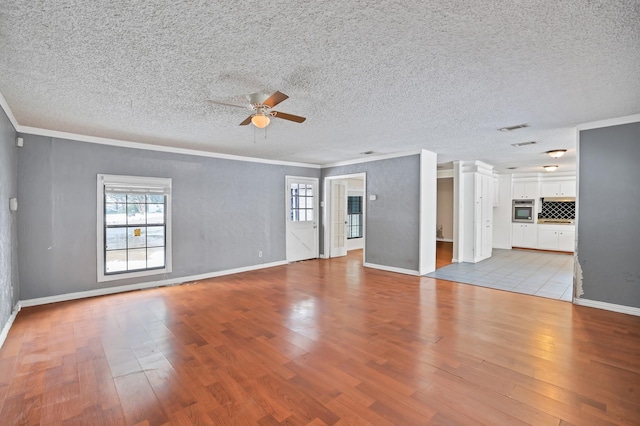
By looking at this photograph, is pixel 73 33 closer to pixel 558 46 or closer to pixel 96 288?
pixel 558 46

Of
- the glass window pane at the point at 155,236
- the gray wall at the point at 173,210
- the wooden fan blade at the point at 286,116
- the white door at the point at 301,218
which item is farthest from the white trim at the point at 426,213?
the glass window pane at the point at 155,236

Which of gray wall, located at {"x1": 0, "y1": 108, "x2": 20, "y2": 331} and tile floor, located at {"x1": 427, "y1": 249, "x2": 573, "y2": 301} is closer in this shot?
gray wall, located at {"x1": 0, "y1": 108, "x2": 20, "y2": 331}

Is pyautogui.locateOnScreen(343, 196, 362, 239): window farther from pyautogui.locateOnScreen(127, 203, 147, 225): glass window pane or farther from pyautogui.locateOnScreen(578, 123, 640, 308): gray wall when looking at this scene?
pyautogui.locateOnScreen(578, 123, 640, 308): gray wall

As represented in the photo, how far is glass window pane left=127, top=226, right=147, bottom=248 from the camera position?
196 inches

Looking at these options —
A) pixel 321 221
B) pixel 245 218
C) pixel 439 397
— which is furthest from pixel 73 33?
pixel 321 221

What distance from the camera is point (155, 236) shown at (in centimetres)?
525

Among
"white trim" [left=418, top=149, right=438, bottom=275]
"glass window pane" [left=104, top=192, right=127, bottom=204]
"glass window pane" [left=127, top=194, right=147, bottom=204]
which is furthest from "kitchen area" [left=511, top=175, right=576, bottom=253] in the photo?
"glass window pane" [left=104, top=192, right=127, bottom=204]

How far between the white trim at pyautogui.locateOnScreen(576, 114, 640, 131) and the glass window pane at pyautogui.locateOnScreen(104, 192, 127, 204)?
6.92m

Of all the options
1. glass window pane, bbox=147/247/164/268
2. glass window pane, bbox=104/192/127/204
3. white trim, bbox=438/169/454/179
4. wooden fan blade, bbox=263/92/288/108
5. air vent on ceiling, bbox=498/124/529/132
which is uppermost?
air vent on ceiling, bbox=498/124/529/132

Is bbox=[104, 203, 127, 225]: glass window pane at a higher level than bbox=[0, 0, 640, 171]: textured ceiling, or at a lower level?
lower

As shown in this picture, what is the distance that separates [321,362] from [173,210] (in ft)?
13.5

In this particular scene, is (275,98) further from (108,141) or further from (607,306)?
(607,306)

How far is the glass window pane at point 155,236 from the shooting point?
5.19 meters

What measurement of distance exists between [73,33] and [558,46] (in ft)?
10.6
